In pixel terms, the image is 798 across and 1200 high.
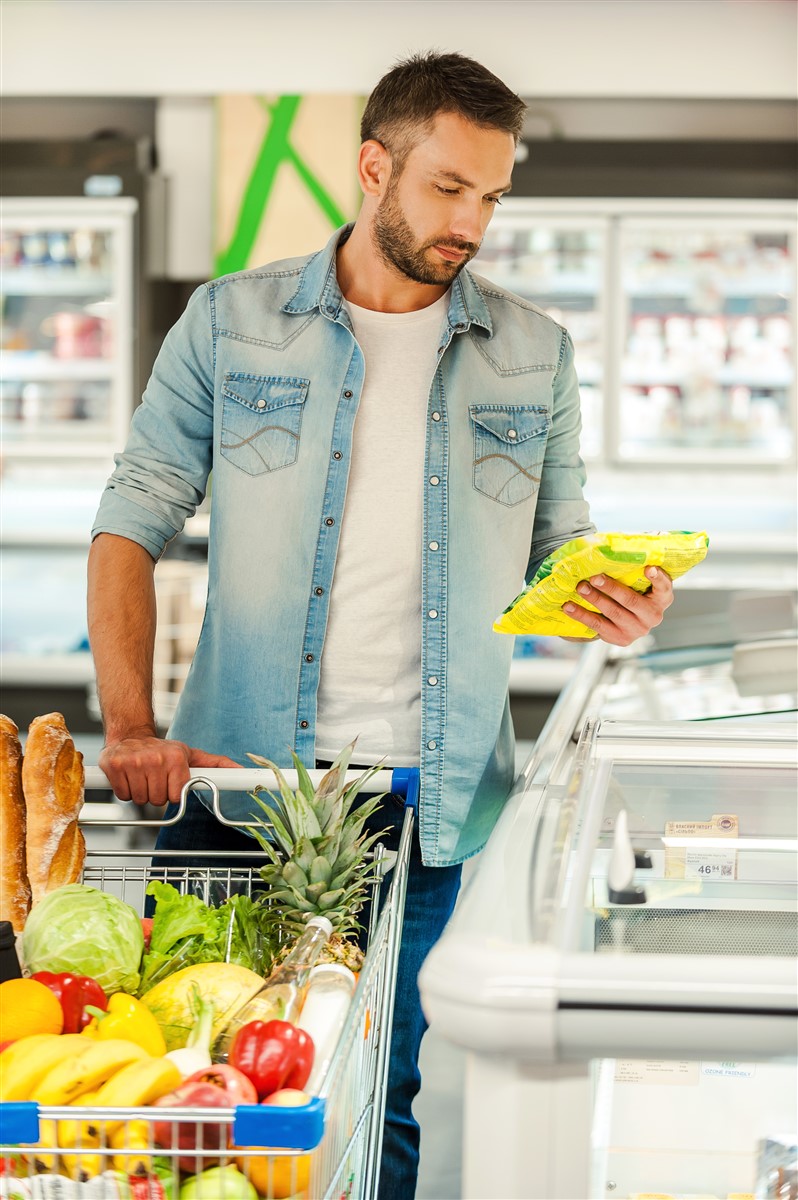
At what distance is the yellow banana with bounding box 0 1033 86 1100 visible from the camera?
1012 millimetres

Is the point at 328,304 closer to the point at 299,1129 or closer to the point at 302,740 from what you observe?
the point at 302,740

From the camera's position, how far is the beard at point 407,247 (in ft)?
6.31

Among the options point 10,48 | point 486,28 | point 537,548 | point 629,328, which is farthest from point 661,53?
point 537,548

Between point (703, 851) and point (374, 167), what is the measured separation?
1190 millimetres

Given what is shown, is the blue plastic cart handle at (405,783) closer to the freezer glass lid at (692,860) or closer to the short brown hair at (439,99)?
the freezer glass lid at (692,860)

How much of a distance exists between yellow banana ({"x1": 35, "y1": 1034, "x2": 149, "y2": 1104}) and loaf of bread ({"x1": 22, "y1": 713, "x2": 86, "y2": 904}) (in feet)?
1.48

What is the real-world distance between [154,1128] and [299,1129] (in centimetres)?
12

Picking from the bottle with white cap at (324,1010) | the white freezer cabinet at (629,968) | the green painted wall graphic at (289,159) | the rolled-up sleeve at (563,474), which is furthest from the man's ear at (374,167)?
the green painted wall graphic at (289,159)

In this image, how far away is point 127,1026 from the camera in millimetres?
1136

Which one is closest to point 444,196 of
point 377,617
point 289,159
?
point 377,617

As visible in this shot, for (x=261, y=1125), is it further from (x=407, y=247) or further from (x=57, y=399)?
(x=57, y=399)

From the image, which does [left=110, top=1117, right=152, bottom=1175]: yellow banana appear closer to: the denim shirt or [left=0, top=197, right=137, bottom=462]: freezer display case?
the denim shirt

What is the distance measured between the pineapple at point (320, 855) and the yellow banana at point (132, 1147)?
0.44 metres

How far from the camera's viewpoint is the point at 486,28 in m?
6.25
